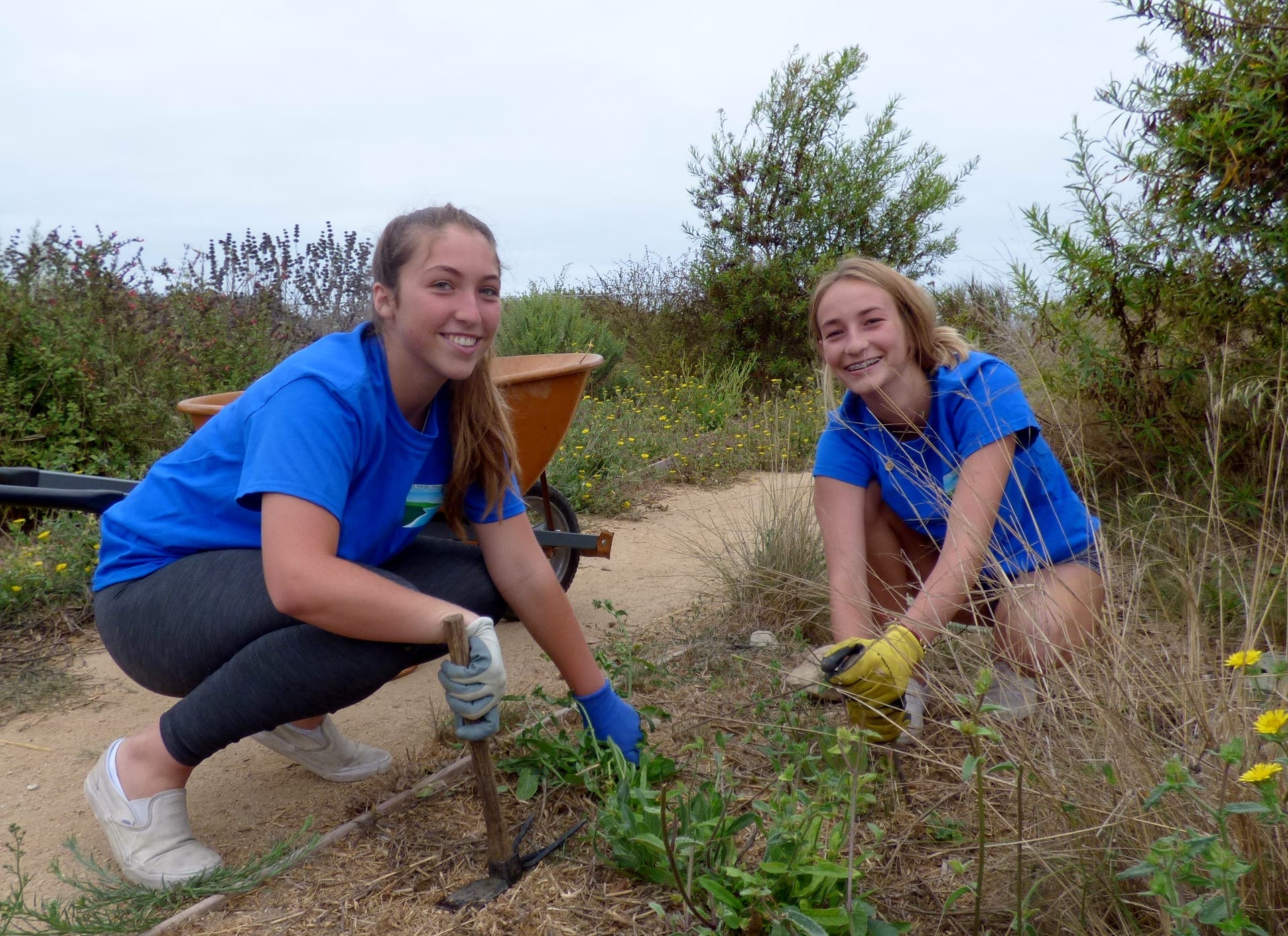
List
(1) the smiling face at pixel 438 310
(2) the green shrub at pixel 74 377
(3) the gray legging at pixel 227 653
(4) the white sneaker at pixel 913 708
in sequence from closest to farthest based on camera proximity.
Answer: (3) the gray legging at pixel 227 653
(1) the smiling face at pixel 438 310
(4) the white sneaker at pixel 913 708
(2) the green shrub at pixel 74 377

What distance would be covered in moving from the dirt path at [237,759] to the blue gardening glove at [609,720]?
1.56 feet

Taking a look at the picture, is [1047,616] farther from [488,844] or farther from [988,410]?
[488,844]

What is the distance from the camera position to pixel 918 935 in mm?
1533

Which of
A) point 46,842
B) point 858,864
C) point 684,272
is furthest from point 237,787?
point 684,272

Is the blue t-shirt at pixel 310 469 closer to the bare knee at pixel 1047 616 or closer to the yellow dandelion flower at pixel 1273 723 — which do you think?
the bare knee at pixel 1047 616

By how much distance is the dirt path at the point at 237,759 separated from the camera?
82.0 inches

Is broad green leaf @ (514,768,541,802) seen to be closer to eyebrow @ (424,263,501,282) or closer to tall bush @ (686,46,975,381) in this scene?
eyebrow @ (424,263,501,282)

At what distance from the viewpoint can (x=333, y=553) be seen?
170 centimetres

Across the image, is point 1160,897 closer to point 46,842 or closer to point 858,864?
point 858,864

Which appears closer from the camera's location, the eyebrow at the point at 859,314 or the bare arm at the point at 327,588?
the bare arm at the point at 327,588

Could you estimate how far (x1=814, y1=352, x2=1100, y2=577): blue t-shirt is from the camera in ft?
7.13

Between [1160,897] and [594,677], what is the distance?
1.12m

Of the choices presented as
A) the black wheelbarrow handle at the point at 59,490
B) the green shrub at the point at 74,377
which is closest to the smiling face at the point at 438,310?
the black wheelbarrow handle at the point at 59,490

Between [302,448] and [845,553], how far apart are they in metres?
1.28
